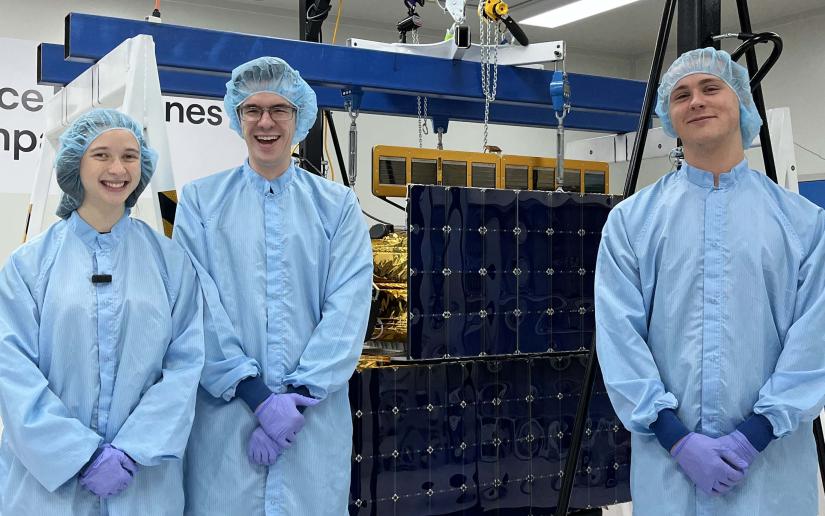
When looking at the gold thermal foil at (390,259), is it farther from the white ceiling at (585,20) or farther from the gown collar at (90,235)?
the white ceiling at (585,20)

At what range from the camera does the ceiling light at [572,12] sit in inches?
277

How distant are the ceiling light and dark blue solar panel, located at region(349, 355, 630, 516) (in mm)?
4593

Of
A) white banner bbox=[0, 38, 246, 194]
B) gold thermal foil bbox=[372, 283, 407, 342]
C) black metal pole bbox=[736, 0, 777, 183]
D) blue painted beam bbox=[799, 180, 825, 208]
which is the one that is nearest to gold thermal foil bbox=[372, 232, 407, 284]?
gold thermal foil bbox=[372, 283, 407, 342]

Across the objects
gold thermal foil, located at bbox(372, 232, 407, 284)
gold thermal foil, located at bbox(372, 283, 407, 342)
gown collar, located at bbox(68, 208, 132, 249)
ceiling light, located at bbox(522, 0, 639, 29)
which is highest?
ceiling light, located at bbox(522, 0, 639, 29)

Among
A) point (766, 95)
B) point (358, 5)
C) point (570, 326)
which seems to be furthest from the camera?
point (766, 95)

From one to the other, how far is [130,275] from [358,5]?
5.77m

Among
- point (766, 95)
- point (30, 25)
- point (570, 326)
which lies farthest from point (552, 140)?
point (570, 326)

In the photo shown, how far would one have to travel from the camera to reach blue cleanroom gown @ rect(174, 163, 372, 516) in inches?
83.5

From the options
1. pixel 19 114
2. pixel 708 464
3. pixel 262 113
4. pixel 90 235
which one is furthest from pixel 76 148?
pixel 19 114

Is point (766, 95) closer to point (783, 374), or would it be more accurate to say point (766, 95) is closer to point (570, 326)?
point (570, 326)

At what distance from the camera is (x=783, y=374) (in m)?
1.96

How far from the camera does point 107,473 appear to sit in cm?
185

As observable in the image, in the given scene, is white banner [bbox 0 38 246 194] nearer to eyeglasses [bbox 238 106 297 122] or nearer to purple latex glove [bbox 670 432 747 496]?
eyeglasses [bbox 238 106 297 122]

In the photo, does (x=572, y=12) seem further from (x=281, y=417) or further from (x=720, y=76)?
(x=281, y=417)
